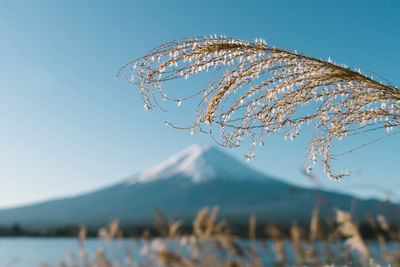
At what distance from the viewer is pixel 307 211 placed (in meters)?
178

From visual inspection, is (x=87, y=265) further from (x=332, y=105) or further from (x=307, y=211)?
(x=307, y=211)

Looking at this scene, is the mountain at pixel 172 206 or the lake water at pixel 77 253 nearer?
the lake water at pixel 77 253

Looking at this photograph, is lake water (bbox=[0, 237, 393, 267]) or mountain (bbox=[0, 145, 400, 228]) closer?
lake water (bbox=[0, 237, 393, 267])

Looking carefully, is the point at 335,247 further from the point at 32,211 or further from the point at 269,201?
the point at 32,211

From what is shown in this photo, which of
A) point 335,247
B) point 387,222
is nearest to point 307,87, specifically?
point 387,222

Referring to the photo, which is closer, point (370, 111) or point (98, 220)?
point (370, 111)

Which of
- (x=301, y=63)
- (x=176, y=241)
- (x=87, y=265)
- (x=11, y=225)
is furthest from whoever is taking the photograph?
(x=11, y=225)

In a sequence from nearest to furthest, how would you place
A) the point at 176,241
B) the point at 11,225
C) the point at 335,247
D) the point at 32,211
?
the point at 335,247 → the point at 176,241 → the point at 11,225 → the point at 32,211

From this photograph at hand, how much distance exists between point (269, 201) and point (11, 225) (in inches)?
4539

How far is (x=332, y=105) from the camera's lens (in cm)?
300

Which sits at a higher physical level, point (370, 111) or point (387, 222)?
point (370, 111)

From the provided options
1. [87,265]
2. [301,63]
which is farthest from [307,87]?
[87,265]

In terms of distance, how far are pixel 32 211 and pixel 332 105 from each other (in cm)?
20921

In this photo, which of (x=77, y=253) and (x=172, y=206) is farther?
(x=172, y=206)
